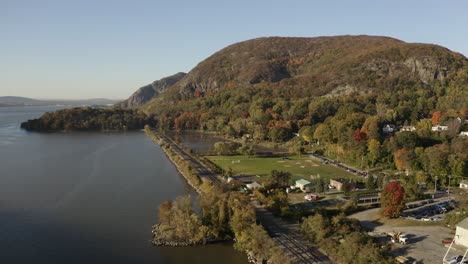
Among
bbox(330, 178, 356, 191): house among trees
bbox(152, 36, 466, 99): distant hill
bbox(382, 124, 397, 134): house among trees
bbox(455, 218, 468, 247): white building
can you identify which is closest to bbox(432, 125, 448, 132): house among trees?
bbox(382, 124, 397, 134): house among trees

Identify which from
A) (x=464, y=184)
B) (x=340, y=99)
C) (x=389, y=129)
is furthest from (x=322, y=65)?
(x=464, y=184)

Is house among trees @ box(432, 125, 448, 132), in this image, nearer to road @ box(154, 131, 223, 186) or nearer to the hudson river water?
road @ box(154, 131, 223, 186)

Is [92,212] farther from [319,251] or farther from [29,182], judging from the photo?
[319,251]

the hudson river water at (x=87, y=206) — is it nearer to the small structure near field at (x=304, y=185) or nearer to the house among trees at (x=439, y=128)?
the small structure near field at (x=304, y=185)

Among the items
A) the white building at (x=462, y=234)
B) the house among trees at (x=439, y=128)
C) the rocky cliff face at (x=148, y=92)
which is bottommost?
the white building at (x=462, y=234)

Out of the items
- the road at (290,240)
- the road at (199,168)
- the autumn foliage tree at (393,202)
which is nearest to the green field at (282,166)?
the road at (199,168)

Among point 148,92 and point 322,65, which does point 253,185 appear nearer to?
point 322,65

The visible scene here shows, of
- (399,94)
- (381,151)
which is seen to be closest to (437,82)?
(399,94)
